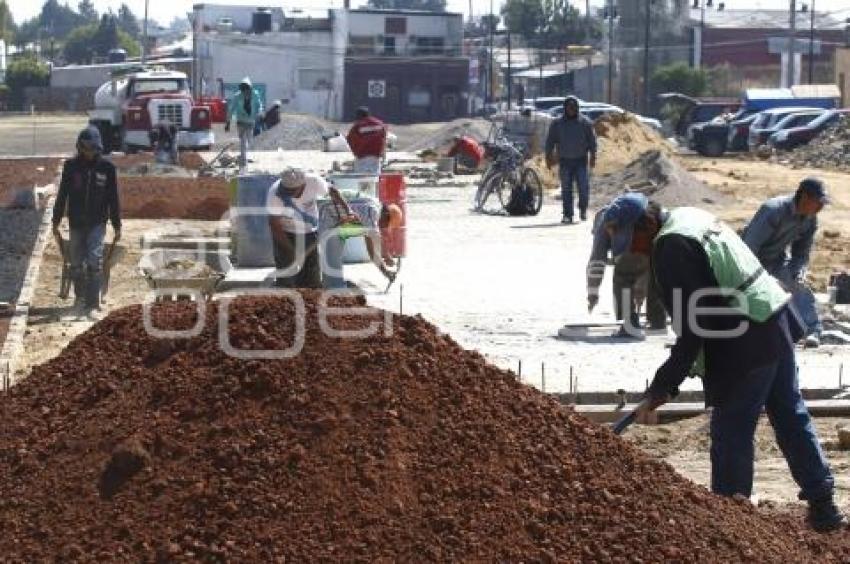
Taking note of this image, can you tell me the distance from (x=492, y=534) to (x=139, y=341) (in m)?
2.09

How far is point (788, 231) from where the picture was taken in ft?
37.1

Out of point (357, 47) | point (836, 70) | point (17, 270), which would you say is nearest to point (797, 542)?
point (17, 270)

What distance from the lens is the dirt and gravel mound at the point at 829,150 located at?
Answer: 137 ft

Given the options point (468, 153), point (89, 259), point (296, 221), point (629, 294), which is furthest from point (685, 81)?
point (296, 221)

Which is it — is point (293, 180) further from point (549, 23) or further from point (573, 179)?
point (549, 23)

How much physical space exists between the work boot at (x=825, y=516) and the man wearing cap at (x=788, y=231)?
2.97m

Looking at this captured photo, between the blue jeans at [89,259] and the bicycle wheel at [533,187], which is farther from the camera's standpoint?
the bicycle wheel at [533,187]

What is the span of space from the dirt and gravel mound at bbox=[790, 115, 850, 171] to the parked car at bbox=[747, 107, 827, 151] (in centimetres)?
180

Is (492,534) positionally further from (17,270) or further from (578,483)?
(17,270)

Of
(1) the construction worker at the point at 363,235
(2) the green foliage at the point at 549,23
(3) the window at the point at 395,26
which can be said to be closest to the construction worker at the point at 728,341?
(1) the construction worker at the point at 363,235

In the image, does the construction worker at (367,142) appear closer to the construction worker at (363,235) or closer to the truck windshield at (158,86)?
the construction worker at (363,235)

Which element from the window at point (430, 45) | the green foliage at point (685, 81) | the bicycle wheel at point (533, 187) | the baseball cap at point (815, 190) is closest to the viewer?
the baseball cap at point (815, 190)

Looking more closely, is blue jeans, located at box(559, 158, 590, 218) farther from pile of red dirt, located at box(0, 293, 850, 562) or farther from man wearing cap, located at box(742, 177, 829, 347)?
pile of red dirt, located at box(0, 293, 850, 562)

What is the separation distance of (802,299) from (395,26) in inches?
2858
